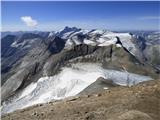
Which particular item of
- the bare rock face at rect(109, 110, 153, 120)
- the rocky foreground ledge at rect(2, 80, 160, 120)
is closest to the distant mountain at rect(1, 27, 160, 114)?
the rocky foreground ledge at rect(2, 80, 160, 120)

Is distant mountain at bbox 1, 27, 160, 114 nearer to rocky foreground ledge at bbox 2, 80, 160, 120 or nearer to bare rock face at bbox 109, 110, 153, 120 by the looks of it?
rocky foreground ledge at bbox 2, 80, 160, 120

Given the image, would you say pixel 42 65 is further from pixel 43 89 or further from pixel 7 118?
pixel 7 118

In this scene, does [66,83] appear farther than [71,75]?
No

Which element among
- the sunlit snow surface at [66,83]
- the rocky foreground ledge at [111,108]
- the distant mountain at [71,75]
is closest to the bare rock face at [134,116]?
the rocky foreground ledge at [111,108]

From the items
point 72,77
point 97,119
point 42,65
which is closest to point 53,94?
point 72,77

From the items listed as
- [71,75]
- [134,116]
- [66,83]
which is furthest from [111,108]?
[71,75]

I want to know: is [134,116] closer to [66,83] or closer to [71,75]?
[66,83]

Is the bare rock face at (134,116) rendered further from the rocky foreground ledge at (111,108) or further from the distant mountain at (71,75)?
the distant mountain at (71,75)
